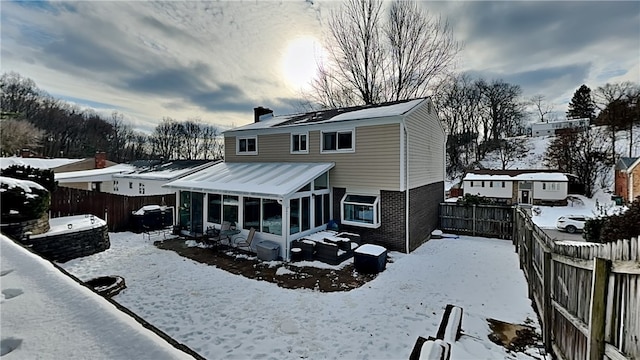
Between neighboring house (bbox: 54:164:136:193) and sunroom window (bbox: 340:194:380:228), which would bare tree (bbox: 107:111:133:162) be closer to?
neighboring house (bbox: 54:164:136:193)

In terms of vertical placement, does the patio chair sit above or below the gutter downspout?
below

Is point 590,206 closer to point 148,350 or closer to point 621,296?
point 621,296

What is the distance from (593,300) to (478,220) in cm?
1263

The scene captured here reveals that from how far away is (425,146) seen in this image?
524 inches

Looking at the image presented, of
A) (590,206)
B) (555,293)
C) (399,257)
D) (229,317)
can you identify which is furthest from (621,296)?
(590,206)

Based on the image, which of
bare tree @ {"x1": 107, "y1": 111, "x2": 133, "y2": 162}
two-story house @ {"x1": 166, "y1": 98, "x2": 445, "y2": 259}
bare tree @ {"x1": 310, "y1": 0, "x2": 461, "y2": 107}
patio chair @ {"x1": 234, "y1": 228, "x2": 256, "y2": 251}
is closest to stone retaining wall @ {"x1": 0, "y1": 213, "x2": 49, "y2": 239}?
two-story house @ {"x1": 166, "y1": 98, "x2": 445, "y2": 259}

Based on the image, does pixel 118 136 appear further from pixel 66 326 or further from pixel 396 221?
pixel 66 326

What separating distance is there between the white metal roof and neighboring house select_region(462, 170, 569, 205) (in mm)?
23558

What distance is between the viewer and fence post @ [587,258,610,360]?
8.27 feet

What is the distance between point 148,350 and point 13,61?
9.77 meters

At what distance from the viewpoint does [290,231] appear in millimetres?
10320

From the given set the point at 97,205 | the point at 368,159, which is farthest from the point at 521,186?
the point at 97,205

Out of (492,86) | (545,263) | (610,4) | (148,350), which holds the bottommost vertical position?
(545,263)

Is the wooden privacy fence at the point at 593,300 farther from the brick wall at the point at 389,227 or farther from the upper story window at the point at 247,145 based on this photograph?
the upper story window at the point at 247,145
